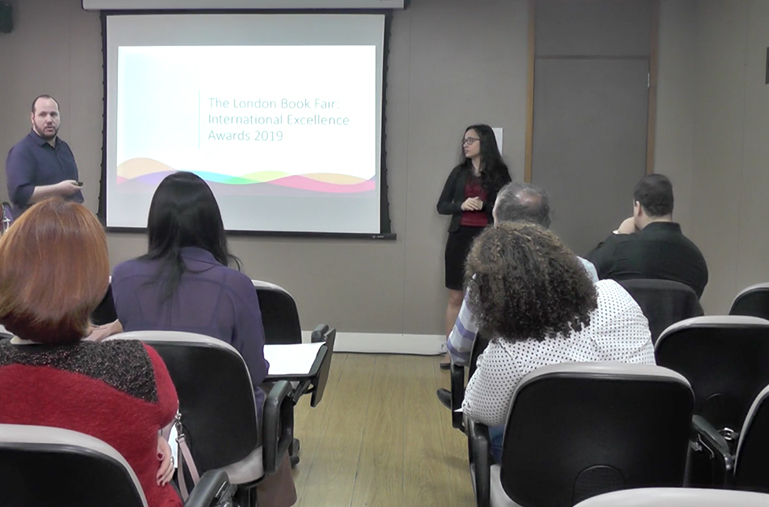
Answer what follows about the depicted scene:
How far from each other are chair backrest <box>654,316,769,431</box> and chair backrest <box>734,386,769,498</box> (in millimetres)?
469

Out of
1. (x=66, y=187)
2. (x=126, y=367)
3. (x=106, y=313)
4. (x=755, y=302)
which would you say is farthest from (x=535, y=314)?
(x=66, y=187)

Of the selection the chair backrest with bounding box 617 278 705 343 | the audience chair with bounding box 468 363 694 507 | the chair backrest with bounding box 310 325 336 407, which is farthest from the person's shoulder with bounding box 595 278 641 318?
the chair backrest with bounding box 310 325 336 407

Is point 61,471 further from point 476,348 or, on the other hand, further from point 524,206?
point 524,206

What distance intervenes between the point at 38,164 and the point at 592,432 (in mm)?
3884

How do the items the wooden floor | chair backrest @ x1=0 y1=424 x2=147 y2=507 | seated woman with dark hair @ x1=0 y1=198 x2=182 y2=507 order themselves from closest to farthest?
1. chair backrest @ x1=0 y1=424 x2=147 y2=507
2. seated woman with dark hair @ x1=0 y1=198 x2=182 y2=507
3. the wooden floor

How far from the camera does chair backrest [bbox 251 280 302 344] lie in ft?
8.43

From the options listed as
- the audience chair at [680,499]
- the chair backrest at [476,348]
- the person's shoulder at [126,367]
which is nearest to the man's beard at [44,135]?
the chair backrest at [476,348]

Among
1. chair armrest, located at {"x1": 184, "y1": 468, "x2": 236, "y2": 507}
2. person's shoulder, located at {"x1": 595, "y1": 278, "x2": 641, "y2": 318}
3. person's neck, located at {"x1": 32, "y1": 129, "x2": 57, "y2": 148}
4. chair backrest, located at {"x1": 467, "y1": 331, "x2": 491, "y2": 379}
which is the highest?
person's neck, located at {"x1": 32, "y1": 129, "x2": 57, "y2": 148}

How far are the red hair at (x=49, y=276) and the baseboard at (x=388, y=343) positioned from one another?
3.89 m

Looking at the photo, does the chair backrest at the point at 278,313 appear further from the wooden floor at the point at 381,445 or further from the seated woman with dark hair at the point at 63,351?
the seated woman with dark hair at the point at 63,351

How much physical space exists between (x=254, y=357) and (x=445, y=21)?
354 centimetres

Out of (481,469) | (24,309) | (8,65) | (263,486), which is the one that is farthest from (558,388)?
(8,65)

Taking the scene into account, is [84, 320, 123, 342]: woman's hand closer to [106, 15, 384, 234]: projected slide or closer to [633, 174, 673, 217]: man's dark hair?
[633, 174, 673, 217]: man's dark hair

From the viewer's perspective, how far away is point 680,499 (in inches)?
33.1
